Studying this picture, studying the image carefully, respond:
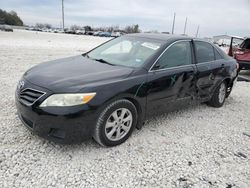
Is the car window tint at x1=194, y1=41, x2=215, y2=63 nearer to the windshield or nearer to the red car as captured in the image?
the windshield

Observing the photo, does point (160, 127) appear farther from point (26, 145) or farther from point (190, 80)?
point (26, 145)

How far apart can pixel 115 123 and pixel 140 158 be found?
21.7 inches

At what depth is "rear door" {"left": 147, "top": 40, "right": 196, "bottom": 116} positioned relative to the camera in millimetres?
3270

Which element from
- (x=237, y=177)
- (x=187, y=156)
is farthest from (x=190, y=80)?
(x=237, y=177)

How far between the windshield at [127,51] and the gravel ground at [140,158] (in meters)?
1.13

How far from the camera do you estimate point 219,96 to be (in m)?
4.83

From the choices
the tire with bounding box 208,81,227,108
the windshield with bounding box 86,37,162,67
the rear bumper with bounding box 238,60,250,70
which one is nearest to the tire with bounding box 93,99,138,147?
the windshield with bounding box 86,37,162,67

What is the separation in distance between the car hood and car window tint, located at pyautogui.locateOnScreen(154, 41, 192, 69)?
0.59 metres

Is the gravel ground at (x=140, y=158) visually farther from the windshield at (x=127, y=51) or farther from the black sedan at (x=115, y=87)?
the windshield at (x=127, y=51)

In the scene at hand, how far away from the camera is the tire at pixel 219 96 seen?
15.5 feet

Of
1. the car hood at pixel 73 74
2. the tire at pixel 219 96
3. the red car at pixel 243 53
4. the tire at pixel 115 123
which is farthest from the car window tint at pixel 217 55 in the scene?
the red car at pixel 243 53

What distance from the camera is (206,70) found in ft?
13.7

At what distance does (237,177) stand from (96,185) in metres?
1.66

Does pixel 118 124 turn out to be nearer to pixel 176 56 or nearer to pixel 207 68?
pixel 176 56
